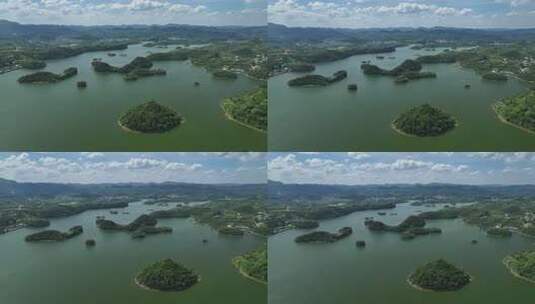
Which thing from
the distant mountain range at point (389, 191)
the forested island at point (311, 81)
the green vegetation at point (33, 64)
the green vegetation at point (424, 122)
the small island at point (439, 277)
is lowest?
the small island at point (439, 277)

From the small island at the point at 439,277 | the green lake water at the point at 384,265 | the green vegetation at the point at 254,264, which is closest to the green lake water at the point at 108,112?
the green vegetation at the point at 254,264

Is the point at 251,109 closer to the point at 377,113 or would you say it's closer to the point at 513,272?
the point at 377,113

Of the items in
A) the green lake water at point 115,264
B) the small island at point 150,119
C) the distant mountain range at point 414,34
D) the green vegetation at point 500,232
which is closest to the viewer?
the green lake water at point 115,264

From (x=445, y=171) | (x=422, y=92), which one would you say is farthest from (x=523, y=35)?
(x=445, y=171)

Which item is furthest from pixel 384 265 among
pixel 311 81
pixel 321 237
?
pixel 311 81

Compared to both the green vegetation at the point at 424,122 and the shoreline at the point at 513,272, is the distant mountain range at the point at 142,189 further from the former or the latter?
the shoreline at the point at 513,272

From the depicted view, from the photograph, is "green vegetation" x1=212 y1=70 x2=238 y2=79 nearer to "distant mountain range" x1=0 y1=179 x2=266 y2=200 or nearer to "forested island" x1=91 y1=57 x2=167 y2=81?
"forested island" x1=91 y1=57 x2=167 y2=81
